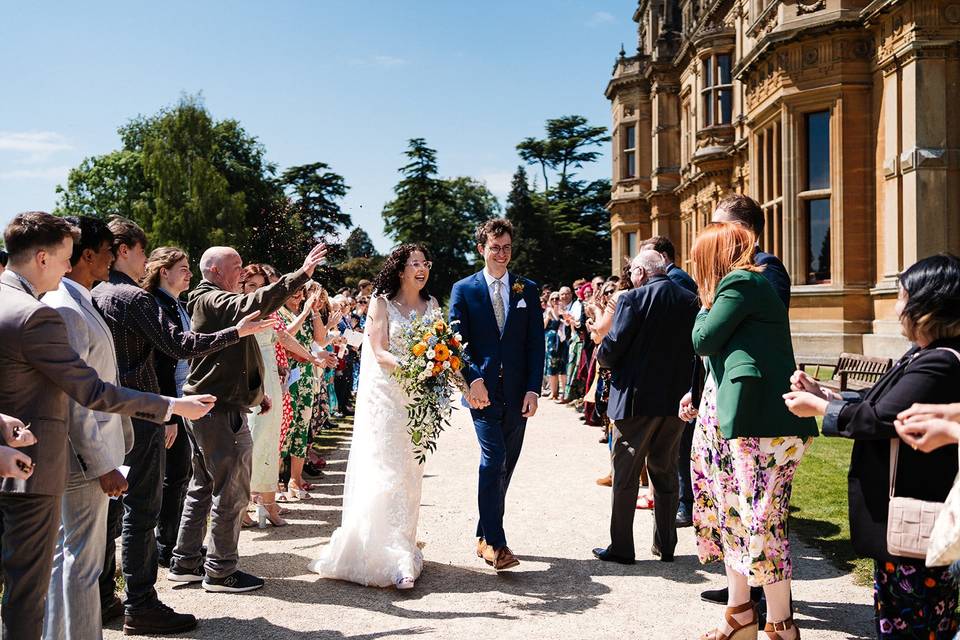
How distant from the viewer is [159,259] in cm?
575

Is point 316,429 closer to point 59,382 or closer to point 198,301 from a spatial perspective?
point 198,301

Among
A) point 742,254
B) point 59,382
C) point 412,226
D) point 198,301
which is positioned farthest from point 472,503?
point 412,226

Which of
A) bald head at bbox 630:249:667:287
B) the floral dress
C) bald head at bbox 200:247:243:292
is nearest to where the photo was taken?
bald head at bbox 200:247:243:292

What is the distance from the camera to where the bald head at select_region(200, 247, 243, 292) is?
5.95 m

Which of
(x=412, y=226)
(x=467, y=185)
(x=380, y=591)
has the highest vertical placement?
(x=467, y=185)

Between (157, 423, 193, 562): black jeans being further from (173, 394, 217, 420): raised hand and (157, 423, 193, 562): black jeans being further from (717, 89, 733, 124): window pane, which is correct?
(717, 89, 733, 124): window pane

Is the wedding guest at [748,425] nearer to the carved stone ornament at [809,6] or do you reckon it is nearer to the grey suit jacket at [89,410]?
the grey suit jacket at [89,410]

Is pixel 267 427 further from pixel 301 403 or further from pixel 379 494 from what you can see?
pixel 379 494

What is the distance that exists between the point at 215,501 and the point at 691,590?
347 centimetres

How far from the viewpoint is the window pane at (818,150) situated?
18594mm

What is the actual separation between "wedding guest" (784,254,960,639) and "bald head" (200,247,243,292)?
418 centimetres

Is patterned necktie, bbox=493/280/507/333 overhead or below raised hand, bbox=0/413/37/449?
overhead

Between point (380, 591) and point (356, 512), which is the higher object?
point (356, 512)

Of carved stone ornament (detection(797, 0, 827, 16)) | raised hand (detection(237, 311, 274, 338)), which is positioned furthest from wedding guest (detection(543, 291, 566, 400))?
raised hand (detection(237, 311, 274, 338))
